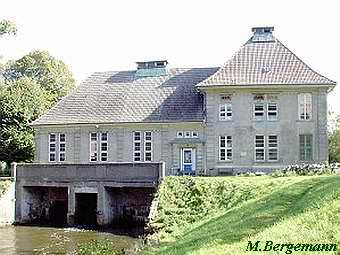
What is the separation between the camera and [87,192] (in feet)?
107

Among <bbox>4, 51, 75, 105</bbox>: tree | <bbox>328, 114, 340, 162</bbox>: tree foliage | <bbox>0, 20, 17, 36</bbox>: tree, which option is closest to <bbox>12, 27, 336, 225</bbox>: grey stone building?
<bbox>0, 20, 17, 36</bbox>: tree

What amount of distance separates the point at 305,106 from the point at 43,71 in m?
41.1

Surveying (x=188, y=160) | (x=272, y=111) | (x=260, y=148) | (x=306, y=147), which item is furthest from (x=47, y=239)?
(x=306, y=147)

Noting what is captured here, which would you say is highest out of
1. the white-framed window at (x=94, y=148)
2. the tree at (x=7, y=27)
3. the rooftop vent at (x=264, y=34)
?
the rooftop vent at (x=264, y=34)

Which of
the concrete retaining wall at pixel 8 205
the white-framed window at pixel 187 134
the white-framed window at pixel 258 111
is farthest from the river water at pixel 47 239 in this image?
the white-framed window at pixel 258 111

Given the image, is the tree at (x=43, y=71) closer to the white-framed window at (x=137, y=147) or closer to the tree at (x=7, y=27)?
the white-framed window at (x=137, y=147)

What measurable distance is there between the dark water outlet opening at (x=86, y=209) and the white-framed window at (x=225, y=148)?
28.5 feet

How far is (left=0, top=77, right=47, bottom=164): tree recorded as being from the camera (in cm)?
4588

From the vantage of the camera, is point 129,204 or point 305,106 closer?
point 129,204

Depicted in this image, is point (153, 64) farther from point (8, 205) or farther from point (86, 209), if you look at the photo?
point (8, 205)

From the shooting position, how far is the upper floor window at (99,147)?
39469 millimetres

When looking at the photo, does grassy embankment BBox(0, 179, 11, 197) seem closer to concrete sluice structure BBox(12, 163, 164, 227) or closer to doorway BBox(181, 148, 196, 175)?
concrete sluice structure BBox(12, 163, 164, 227)

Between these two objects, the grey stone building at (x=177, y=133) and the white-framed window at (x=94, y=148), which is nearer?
the grey stone building at (x=177, y=133)

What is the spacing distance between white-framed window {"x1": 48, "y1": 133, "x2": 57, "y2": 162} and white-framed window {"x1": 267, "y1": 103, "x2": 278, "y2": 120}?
50.6 feet
